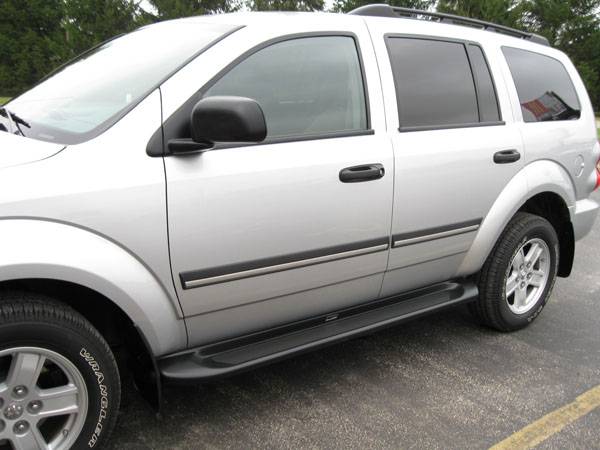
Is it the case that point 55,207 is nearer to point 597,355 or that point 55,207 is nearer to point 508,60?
point 508,60

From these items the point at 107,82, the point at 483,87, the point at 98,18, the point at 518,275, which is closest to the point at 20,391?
the point at 107,82

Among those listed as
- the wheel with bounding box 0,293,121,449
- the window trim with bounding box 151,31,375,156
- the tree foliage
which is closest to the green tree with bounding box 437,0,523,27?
the tree foliage

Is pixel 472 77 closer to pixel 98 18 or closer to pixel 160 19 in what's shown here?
pixel 160 19

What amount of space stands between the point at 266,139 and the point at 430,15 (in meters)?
1.62

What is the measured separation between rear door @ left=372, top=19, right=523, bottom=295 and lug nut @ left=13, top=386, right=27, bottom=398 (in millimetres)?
1721

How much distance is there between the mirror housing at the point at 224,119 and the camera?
209 cm

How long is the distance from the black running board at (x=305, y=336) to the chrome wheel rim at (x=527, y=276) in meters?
0.38

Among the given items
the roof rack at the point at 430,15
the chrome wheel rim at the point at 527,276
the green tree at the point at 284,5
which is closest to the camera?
the roof rack at the point at 430,15

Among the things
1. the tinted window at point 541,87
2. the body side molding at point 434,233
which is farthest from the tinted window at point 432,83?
the body side molding at point 434,233

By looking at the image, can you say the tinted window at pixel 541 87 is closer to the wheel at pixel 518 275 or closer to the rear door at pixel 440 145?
the rear door at pixel 440 145

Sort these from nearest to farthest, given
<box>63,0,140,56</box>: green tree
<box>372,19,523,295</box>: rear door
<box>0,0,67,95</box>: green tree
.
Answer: <box>372,19,523,295</box>: rear door < <box>63,0,140,56</box>: green tree < <box>0,0,67,95</box>: green tree

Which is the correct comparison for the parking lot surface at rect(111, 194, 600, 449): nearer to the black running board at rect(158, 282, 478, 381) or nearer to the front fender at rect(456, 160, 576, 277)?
the black running board at rect(158, 282, 478, 381)

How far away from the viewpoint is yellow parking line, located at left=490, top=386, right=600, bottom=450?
2.55m

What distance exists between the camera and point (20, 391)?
2012 millimetres
